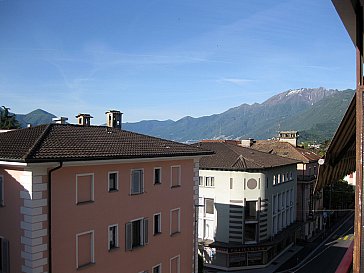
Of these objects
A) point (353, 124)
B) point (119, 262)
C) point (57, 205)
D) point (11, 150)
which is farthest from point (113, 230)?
point (353, 124)

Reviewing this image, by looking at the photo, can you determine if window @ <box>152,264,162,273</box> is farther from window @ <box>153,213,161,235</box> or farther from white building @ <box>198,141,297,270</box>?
white building @ <box>198,141,297,270</box>

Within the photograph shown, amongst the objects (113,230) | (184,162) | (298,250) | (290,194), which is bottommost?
(298,250)

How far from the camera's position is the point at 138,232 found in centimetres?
1952

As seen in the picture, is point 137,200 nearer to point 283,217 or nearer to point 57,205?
point 57,205

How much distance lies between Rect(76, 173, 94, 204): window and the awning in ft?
35.6

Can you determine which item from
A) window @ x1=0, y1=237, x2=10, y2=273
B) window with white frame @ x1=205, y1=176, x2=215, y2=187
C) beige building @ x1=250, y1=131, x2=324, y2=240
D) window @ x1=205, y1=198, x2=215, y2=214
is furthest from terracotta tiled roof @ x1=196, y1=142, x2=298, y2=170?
window @ x1=0, y1=237, x2=10, y2=273

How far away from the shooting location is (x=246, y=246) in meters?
39.3

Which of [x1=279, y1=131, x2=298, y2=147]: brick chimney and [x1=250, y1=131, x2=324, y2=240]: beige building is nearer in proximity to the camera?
[x1=250, y1=131, x2=324, y2=240]: beige building

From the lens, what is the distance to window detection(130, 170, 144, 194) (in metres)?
19.1

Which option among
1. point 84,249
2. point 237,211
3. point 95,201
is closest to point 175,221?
point 95,201

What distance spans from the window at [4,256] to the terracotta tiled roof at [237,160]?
27.3 meters

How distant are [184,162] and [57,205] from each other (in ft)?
29.5

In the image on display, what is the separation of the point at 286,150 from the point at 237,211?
74.7 feet

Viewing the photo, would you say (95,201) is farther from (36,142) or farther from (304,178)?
(304,178)
